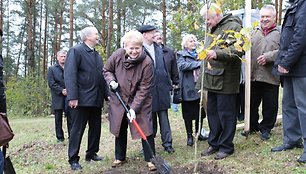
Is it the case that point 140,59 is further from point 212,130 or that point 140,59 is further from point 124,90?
point 212,130

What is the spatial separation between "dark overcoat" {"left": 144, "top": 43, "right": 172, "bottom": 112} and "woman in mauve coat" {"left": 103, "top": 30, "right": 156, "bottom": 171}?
2.52ft

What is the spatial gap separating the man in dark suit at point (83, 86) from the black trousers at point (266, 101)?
235 centimetres

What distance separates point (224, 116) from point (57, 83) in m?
4.29

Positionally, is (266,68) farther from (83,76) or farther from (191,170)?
(83,76)

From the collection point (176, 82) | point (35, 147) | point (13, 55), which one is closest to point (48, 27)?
point (13, 55)

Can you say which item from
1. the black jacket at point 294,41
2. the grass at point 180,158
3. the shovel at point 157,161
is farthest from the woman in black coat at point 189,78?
the black jacket at point 294,41

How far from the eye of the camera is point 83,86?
5.07 meters

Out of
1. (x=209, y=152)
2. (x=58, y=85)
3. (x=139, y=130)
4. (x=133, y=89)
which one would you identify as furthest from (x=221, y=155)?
(x=58, y=85)

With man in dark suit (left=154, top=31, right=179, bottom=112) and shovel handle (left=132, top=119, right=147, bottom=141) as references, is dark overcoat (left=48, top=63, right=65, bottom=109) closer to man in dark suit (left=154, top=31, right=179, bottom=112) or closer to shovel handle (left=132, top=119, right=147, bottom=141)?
man in dark suit (left=154, top=31, right=179, bottom=112)

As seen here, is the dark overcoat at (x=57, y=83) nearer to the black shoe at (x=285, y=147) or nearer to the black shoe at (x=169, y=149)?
the black shoe at (x=169, y=149)

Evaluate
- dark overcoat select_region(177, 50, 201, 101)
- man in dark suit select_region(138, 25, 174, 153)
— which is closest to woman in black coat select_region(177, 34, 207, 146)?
dark overcoat select_region(177, 50, 201, 101)

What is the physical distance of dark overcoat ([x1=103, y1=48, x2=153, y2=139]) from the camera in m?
4.54

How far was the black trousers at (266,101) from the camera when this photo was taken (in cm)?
508

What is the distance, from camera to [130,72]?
183 inches
